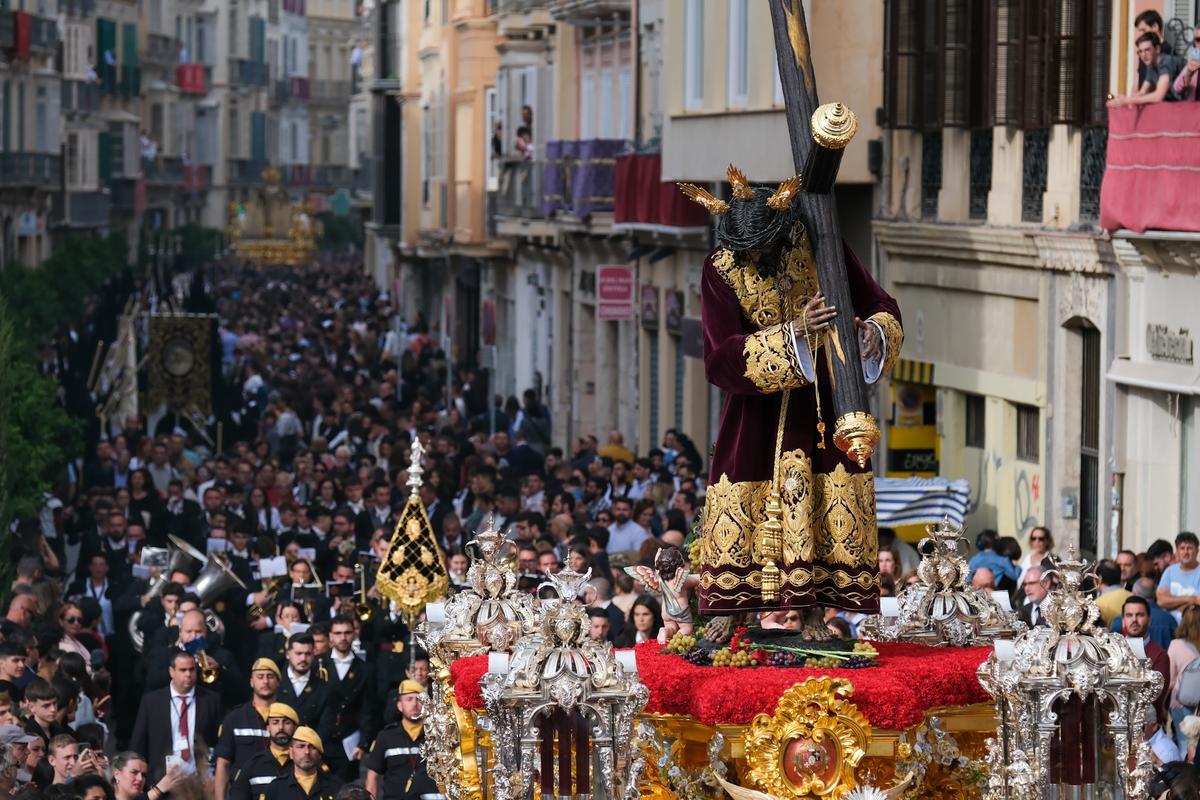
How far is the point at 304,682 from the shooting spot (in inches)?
634

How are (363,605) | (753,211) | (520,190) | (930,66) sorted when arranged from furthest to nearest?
(520,190) → (930,66) → (363,605) → (753,211)

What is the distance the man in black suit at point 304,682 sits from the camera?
51.5 feet

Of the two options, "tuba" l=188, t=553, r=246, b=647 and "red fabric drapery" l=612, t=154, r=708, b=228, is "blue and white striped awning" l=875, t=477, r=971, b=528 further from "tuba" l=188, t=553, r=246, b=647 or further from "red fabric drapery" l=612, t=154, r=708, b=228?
"red fabric drapery" l=612, t=154, r=708, b=228

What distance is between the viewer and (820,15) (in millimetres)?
26109

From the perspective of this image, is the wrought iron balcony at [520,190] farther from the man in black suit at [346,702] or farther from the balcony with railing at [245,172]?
the balcony with railing at [245,172]

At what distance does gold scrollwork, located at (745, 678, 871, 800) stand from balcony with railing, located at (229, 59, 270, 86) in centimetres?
11283

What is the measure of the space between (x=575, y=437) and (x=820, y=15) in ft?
61.1

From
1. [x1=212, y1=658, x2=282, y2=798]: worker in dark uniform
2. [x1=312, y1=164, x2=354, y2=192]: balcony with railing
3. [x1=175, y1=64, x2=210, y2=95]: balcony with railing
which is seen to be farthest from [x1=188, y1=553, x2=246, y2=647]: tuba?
[x1=312, y1=164, x2=354, y2=192]: balcony with railing

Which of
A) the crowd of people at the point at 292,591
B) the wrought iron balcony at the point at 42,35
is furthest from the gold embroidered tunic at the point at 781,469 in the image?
the wrought iron balcony at the point at 42,35

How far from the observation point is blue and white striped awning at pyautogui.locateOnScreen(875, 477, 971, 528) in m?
20.4

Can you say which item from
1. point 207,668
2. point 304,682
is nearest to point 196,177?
point 207,668

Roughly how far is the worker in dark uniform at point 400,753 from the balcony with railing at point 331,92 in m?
122

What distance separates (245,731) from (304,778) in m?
1.11

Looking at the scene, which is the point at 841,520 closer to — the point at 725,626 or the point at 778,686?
the point at 725,626
